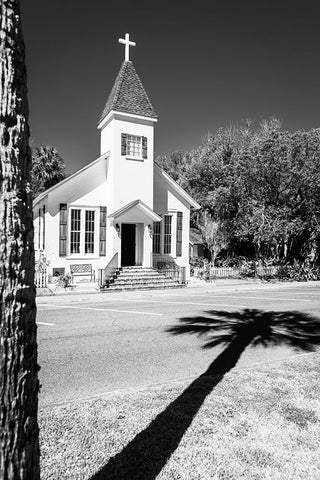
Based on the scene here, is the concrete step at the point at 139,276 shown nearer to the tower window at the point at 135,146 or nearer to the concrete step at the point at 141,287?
the concrete step at the point at 141,287

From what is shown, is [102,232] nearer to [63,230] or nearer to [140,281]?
[63,230]

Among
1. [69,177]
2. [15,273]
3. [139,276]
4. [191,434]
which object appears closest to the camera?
[15,273]

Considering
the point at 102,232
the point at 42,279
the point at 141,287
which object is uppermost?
the point at 102,232

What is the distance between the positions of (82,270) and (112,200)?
430 cm

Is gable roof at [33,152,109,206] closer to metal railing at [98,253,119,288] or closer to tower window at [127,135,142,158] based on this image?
tower window at [127,135,142,158]

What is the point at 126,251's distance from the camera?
21781 millimetres

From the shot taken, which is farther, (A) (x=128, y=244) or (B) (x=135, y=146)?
(A) (x=128, y=244)

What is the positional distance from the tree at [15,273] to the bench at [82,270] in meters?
17.6

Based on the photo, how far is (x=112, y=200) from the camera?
66.5 ft

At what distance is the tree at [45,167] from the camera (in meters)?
36.6

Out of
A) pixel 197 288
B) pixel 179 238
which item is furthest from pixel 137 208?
pixel 197 288

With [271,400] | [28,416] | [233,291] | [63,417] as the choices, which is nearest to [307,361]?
[271,400]

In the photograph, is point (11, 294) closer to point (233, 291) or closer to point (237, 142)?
point (233, 291)

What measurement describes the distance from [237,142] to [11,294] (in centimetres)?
3517
